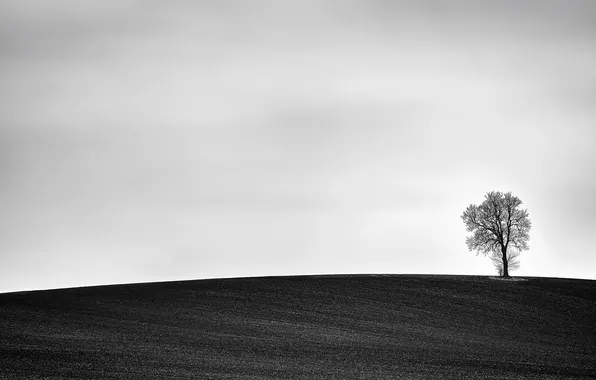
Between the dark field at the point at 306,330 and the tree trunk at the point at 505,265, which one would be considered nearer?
the dark field at the point at 306,330

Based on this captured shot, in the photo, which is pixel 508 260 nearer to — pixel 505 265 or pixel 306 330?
pixel 505 265

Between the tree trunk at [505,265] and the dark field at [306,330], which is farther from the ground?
the tree trunk at [505,265]

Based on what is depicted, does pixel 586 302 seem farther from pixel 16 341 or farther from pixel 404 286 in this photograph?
pixel 16 341

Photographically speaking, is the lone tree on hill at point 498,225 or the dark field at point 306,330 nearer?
the dark field at point 306,330

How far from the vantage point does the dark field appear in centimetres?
1933

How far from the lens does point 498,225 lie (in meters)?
45.7

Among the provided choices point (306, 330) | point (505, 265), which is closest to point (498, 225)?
point (505, 265)

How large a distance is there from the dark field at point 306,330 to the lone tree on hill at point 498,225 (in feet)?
9.79

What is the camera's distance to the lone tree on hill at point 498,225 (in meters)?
45.6

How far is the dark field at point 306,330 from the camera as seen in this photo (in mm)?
19328

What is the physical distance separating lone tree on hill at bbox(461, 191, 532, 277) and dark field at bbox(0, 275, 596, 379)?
298 centimetres

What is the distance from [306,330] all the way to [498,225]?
2203 cm

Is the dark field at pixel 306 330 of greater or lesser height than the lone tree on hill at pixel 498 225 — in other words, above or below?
below

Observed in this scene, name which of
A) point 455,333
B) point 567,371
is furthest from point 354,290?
point 567,371
